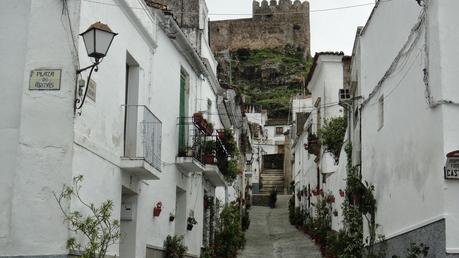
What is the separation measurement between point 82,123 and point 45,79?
82 centimetres

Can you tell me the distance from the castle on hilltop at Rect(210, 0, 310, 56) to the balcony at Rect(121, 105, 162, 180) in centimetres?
6891

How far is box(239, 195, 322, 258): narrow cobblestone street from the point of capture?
24.3 metres

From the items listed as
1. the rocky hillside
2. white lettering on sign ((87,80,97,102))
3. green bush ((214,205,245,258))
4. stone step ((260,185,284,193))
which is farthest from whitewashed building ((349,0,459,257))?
the rocky hillside

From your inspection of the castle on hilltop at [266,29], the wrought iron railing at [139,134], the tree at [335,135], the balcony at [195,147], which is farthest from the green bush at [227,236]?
the castle on hilltop at [266,29]

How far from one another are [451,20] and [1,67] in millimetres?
6687

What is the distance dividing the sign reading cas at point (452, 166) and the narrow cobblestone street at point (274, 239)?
13.4 meters

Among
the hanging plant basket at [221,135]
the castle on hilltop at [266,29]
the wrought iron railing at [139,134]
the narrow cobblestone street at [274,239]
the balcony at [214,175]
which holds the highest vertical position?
the castle on hilltop at [266,29]

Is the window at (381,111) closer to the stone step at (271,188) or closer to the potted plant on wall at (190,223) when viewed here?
the potted plant on wall at (190,223)

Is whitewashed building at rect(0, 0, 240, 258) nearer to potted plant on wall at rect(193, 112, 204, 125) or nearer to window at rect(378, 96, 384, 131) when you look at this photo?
potted plant on wall at rect(193, 112, 204, 125)

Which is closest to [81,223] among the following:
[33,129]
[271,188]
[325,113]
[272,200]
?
[33,129]

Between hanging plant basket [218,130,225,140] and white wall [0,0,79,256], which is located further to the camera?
hanging plant basket [218,130,225,140]

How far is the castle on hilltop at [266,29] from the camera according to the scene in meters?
82.2

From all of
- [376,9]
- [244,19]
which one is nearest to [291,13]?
[244,19]

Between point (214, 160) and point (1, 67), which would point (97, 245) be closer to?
point (1, 67)
